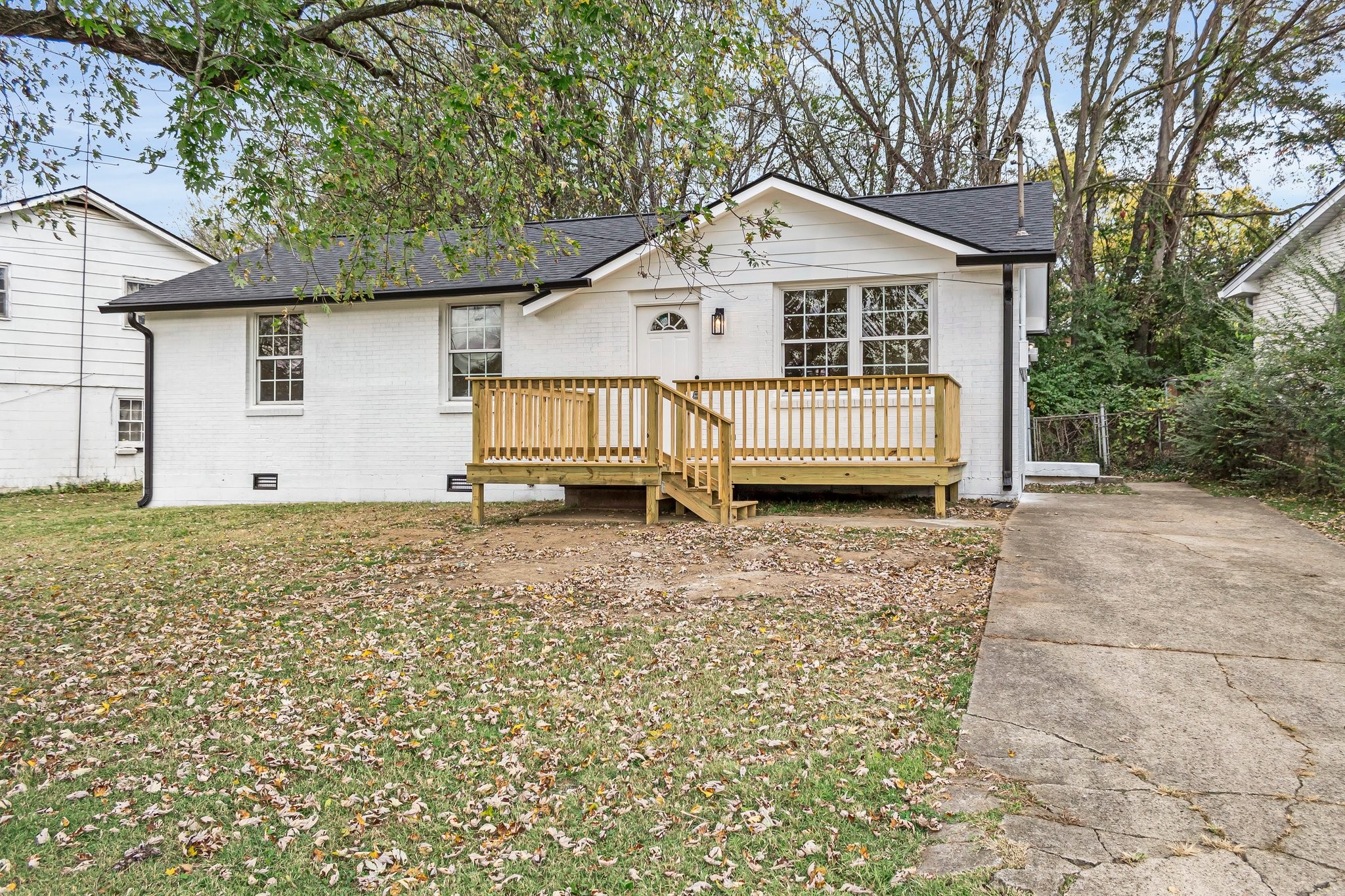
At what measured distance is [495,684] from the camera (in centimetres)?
434

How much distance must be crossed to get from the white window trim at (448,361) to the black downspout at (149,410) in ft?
16.4

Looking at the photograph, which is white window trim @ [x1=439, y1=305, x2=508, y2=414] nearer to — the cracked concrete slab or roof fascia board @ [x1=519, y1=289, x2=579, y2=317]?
roof fascia board @ [x1=519, y1=289, x2=579, y2=317]

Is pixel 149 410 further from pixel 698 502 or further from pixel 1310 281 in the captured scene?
A: pixel 1310 281

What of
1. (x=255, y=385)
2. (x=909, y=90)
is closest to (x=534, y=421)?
(x=255, y=385)

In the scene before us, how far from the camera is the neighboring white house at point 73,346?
16734mm

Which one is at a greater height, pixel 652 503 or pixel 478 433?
pixel 478 433

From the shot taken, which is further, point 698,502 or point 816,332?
point 816,332

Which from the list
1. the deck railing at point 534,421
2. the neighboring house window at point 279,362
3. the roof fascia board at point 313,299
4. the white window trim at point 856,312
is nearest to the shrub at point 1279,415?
the white window trim at point 856,312

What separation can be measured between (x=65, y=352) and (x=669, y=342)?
1331cm

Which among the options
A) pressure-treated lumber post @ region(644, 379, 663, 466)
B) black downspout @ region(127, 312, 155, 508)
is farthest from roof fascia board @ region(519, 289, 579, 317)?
black downspout @ region(127, 312, 155, 508)

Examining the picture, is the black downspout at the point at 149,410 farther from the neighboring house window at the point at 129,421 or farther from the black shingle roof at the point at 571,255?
the neighboring house window at the point at 129,421

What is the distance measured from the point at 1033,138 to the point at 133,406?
2400cm

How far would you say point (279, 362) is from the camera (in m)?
13.4

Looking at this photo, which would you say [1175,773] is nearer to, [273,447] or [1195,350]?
[273,447]
